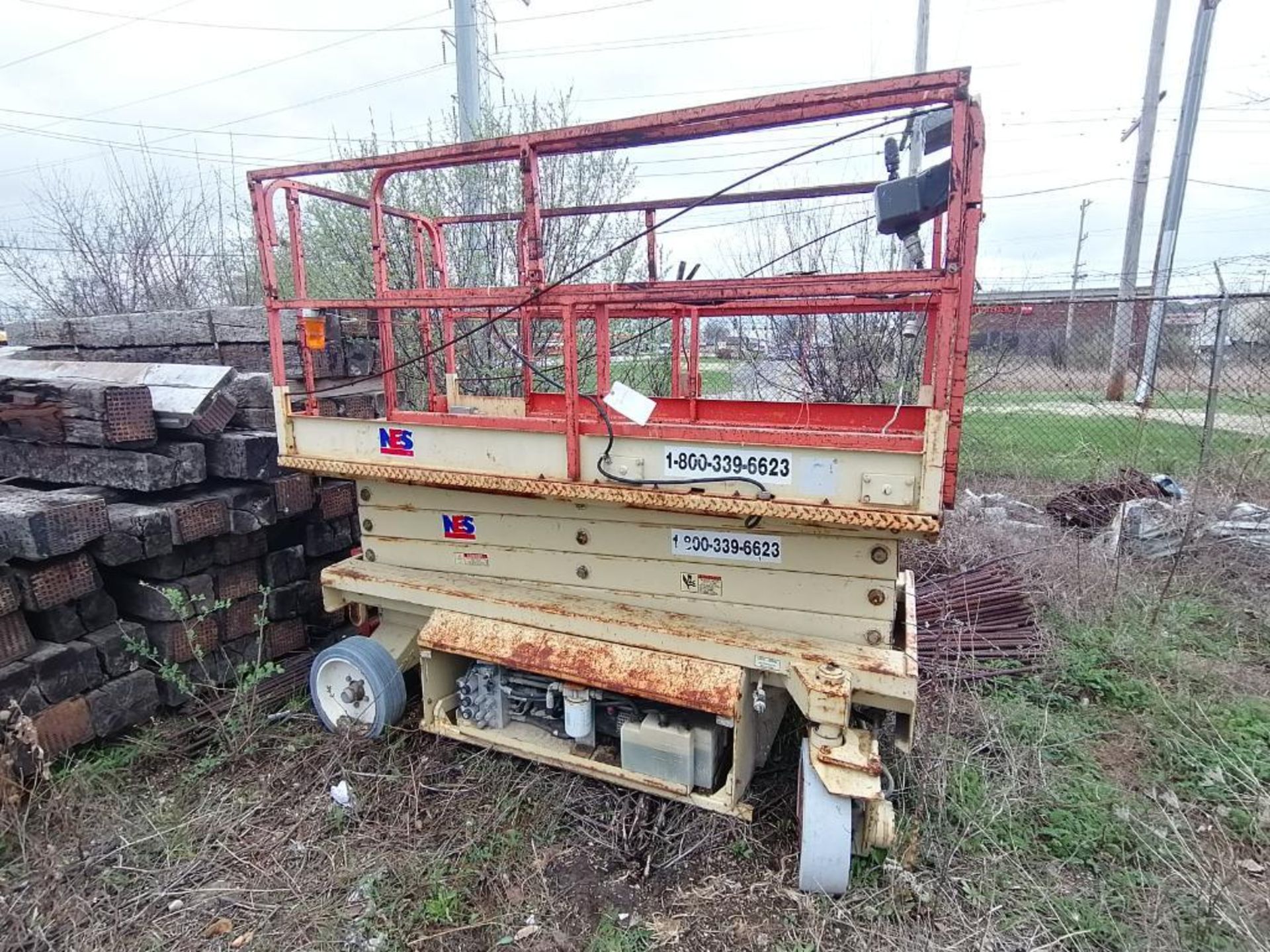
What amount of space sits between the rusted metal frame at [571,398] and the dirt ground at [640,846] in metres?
1.42

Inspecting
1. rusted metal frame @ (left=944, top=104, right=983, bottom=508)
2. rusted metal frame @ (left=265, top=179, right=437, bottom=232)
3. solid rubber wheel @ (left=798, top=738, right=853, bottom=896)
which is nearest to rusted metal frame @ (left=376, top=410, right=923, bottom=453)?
rusted metal frame @ (left=944, top=104, right=983, bottom=508)

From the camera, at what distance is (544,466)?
2.80 meters

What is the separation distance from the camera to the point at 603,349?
266 centimetres

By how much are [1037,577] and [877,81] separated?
3976 millimetres

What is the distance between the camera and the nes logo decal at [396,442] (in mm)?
3080

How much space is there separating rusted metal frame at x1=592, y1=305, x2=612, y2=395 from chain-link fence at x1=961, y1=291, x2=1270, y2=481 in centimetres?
387

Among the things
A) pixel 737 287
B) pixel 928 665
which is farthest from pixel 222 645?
pixel 928 665

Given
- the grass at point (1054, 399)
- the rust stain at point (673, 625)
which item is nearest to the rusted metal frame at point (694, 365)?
the rust stain at point (673, 625)

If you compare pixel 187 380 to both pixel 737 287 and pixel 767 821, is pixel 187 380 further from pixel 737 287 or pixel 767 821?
pixel 767 821

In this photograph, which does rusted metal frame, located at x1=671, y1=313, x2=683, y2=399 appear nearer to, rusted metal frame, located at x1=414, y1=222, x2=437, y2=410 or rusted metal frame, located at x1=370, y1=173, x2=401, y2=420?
rusted metal frame, located at x1=414, y1=222, x2=437, y2=410

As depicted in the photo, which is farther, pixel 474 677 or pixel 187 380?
pixel 187 380

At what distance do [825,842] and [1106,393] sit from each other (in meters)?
9.60

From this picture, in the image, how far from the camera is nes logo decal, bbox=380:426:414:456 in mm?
3080

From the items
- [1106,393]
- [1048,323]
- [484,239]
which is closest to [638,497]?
[484,239]
